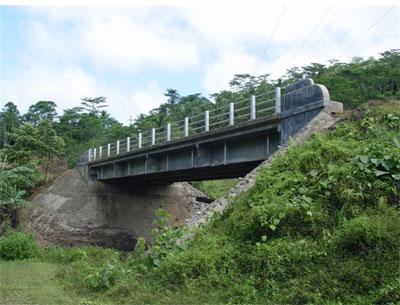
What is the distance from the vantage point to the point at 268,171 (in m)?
10.4

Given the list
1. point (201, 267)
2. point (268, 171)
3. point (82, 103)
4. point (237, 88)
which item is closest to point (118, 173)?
point (268, 171)

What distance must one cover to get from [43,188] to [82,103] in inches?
1755

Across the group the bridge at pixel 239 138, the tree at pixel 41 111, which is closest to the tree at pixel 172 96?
the tree at pixel 41 111

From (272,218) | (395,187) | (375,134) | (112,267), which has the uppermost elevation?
(375,134)

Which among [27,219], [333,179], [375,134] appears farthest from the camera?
[27,219]

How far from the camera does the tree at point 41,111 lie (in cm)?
7612

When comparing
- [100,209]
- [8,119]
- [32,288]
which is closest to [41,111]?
[8,119]

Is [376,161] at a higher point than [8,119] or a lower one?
lower

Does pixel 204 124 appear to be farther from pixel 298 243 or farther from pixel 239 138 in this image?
pixel 298 243

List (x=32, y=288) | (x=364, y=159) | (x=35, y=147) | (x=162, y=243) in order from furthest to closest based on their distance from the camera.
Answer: (x=35, y=147) < (x=162, y=243) < (x=32, y=288) < (x=364, y=159)

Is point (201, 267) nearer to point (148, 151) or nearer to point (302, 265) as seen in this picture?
point (302, 265)

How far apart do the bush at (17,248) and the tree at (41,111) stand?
208 ft

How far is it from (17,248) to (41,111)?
218 feet

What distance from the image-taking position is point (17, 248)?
15.5 meters
